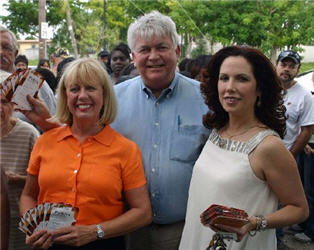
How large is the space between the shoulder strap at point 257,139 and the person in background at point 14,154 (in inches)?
57.6

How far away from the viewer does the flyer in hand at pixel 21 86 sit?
7.15 ft

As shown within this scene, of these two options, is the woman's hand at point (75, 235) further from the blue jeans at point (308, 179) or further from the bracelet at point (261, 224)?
the blue jeans at point (308, 179)

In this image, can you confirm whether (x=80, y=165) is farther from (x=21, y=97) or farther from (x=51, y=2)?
(x=51, y=2)

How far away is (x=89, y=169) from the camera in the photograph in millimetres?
2088

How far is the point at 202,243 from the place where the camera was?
7.27 ft

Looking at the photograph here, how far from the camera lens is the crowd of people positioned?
6.59 ft

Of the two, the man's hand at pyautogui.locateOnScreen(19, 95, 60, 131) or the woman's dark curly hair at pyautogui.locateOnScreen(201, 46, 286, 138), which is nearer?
the woman's dark curly hair at pyautogui.locateOnScreen(201, 46, 286, 138)

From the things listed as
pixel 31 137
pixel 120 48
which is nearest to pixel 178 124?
pixel 31 137

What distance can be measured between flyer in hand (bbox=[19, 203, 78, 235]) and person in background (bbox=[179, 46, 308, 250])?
0.75 meters

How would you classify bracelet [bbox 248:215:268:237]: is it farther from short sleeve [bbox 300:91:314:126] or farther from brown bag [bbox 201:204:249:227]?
short sleeve [bbox 300:91:314:126]

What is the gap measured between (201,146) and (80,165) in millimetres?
880

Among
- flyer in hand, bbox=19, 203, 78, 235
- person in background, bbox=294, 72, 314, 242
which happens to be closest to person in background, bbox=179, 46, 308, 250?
flyer in hand, bbox=19, 203, 78, 235

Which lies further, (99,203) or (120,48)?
(120,48)

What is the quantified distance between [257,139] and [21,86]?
1.43 m
